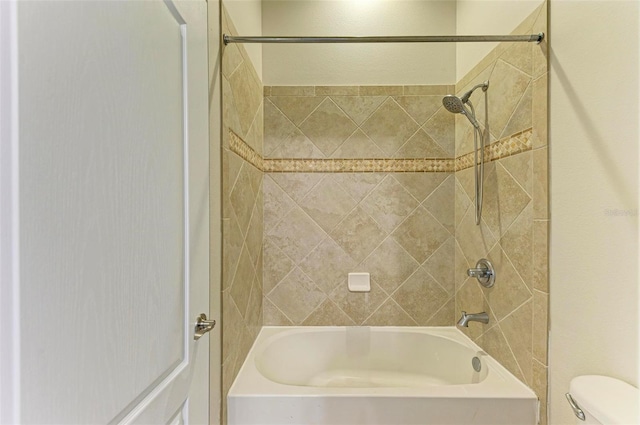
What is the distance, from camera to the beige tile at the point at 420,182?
6.36ft

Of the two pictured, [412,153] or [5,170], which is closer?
[5,170]

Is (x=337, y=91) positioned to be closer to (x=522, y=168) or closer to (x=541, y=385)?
(x=522, y=168)

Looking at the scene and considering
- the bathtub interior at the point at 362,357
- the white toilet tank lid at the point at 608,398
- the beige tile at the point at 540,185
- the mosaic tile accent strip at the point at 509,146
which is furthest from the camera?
the bathtub interior at the point at 362,357

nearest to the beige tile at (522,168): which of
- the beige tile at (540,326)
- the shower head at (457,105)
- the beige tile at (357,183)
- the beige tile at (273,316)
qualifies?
the shower head at (457,105)

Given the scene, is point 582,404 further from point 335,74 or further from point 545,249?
point 335,74

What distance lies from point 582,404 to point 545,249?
0.51 metres

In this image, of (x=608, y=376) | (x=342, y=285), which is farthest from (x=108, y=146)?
(x=342, y=285)

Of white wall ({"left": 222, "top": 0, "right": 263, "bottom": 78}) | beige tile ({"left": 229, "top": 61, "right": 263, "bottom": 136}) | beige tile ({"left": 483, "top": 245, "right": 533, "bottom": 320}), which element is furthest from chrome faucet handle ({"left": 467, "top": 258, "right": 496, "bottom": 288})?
white wall ({"left": 222, "top": 0, "right": 263, "bottom": 78})

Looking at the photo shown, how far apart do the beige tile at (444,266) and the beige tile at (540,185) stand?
0.76 metres

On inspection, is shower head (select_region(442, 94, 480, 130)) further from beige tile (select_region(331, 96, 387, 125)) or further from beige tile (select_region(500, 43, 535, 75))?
beige tile (select_region(331, 96, 387, 125))

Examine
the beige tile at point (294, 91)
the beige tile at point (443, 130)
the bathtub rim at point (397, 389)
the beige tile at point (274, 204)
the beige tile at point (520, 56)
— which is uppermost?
the beige tile at point (294, 91)

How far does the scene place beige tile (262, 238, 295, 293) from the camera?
6.40 ft

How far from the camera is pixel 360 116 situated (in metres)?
1.95

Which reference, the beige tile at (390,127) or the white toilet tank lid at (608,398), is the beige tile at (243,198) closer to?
the beige tile at (390,127)
